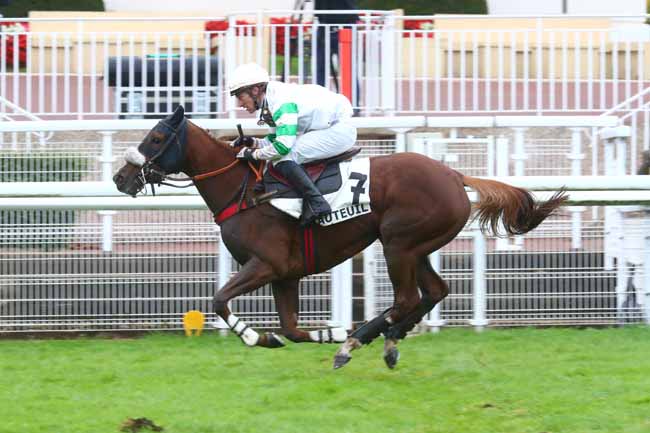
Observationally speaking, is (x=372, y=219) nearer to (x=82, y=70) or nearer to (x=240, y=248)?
(x=240, y=248)

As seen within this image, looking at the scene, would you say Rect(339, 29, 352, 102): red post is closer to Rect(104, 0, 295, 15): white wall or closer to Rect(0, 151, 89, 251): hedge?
Rect(0, 151, 89, 251): hedge

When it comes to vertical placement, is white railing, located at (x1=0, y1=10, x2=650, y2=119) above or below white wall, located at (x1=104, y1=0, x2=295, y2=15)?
below

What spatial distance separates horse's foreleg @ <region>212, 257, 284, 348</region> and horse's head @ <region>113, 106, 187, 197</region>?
2.57 ft

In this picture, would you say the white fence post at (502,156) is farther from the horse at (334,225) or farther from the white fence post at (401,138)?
the horse at (334,225)

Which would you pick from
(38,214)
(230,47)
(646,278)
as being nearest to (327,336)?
(38,214)

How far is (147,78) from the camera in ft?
34.4

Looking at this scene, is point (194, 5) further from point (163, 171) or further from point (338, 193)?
point (338, 193)

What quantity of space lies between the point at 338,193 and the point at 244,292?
787mm

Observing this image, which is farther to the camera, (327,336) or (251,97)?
(251,97)

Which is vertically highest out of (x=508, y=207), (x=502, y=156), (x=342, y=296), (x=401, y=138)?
(x=401, y=138)

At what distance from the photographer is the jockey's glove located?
700 cm

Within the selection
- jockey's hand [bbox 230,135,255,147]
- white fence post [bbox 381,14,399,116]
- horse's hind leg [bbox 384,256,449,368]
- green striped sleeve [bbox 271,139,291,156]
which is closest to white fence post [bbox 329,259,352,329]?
horse's hind leg [bbox 384,256,449,368]

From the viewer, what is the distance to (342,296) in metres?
8.13

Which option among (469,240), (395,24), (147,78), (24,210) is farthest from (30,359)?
(395,24)
